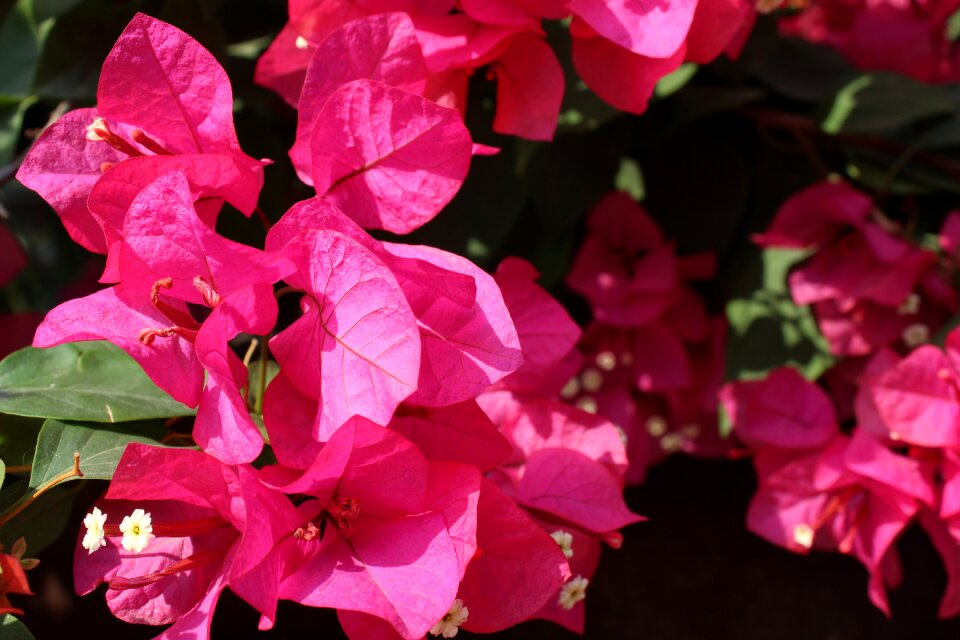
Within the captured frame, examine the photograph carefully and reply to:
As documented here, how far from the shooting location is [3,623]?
0.36 m

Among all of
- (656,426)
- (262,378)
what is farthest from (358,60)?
(656,426)

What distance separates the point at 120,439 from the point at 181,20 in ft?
0.93

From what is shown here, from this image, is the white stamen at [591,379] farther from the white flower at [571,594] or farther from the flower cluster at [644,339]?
the white flower at [571,594]

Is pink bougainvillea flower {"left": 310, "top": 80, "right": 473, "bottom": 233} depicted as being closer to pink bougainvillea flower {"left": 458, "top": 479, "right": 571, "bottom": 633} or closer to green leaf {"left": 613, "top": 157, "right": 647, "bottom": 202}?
pink bougainvillea flower {"left": 458, "top": 479, "right": 571, "bottom": 633}

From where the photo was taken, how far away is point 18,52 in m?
0.66

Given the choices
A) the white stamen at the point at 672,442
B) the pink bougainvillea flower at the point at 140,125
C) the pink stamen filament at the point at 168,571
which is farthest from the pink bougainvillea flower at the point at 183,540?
the white stamen at the point at 672,442

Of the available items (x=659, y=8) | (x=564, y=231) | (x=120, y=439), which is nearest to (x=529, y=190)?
(x=564, y=231)

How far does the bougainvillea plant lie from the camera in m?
0.38

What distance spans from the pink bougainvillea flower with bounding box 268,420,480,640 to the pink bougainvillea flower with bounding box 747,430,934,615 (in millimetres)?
321

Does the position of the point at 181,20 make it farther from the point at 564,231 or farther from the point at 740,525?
the point at 740,525

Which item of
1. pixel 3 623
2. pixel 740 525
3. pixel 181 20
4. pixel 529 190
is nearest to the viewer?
pixel 3 623

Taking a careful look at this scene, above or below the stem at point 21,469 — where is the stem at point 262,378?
above

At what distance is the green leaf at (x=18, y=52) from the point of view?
65 cm

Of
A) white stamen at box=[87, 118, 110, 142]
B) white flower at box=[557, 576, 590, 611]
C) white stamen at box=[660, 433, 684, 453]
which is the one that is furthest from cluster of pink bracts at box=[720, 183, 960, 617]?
white stamen at box=[87, 118, 110, 142]
